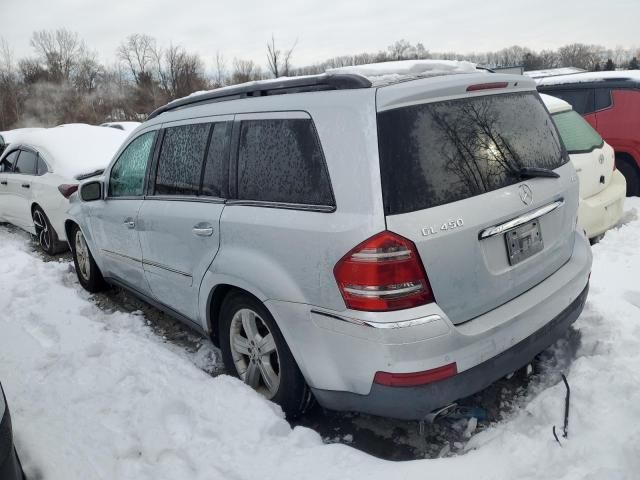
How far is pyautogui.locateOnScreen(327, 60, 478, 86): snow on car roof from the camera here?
2475 millimetres

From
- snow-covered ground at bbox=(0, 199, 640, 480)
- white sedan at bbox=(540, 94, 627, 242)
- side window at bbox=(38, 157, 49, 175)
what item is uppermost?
side window at bbox=(38, 157, 49, 175)

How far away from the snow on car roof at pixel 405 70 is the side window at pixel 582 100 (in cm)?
456

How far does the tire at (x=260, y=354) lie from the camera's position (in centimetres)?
269

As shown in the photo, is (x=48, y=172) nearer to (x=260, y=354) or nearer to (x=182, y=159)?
→ (x=182, y=159)

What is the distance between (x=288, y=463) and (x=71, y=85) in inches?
2560

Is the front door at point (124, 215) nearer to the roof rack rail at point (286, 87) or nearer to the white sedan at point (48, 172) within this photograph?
the roof rack rail at point (286, 87)

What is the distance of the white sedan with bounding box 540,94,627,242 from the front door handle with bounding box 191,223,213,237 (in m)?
3.44

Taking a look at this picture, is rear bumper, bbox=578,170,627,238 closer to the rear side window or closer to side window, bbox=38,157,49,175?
the rear side window

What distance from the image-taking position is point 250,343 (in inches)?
117

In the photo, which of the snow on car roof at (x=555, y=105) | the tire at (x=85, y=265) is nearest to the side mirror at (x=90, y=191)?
the tire at (x=85, y=265)

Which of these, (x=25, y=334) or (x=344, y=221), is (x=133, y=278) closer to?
(x=25, y=334)

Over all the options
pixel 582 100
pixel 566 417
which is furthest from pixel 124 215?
pixel 582 100

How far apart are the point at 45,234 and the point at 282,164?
5.34 metres

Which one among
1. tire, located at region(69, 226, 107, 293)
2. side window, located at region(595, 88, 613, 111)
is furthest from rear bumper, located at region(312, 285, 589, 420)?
side window, located at region(595, 88, 613, 111)
